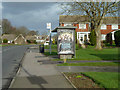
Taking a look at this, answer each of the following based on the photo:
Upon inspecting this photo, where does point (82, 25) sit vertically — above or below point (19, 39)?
above

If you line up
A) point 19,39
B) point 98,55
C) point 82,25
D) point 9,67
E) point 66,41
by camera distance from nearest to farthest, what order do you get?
point 9,67 → point 66,41 → point 98,55 → point 82,25 → point 19,39

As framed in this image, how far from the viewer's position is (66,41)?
14.6m

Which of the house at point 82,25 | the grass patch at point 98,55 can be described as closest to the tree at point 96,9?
the grass patch at point 98,55

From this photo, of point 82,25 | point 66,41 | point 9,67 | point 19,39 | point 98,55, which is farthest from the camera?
point 19,39

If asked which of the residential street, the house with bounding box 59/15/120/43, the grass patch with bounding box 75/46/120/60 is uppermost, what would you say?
the house with bounding box 59/15/120/43

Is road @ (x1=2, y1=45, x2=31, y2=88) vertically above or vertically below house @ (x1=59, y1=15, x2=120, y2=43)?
below

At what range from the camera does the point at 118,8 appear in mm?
24859

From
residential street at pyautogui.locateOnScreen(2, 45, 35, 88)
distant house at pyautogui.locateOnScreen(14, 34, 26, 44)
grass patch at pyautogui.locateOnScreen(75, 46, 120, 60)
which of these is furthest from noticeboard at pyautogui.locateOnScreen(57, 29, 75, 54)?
distant house at pyautogui.locateOnScreen(14, 34, 26, 44)

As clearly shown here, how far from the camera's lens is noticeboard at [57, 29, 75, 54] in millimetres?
14508

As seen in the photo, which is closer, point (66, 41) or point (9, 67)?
point (9, 67)

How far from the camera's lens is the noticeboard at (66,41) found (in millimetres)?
14508

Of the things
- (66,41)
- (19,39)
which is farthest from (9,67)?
(19,39)

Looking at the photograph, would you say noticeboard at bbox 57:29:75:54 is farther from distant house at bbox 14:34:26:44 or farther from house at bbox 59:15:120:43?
distant house at bbox 14:34:26:44

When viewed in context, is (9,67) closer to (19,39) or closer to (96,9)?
(96,9)
